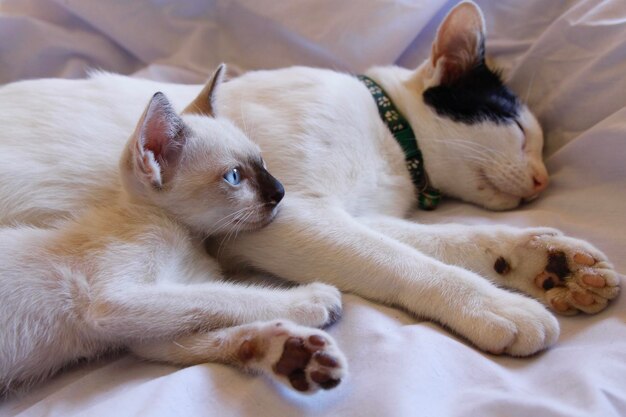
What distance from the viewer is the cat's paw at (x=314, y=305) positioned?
95cm

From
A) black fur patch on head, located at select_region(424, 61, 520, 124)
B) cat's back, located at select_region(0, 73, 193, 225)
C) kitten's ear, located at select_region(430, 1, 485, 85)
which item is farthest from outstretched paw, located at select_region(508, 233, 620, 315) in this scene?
cat's back, located at select_region(0, 73, 193, 225)

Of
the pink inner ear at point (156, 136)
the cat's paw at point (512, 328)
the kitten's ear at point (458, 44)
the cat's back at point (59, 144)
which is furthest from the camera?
the kitten's ear at point (458, 44)

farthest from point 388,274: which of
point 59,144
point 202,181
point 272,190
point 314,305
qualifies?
point 59,144

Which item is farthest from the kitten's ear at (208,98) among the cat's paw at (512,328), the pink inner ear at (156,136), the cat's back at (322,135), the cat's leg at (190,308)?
Answer: the cat's paw at (512,328)

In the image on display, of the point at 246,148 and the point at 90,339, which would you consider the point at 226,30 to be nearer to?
the point at 246,148

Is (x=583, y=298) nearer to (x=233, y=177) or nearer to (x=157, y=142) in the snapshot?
(x=233, y=177)

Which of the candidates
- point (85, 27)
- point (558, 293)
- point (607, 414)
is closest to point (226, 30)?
point (85, 27)

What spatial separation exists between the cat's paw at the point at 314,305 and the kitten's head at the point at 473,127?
1.84 feet

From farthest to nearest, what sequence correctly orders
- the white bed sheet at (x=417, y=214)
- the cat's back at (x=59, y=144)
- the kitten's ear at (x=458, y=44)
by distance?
the kitten's ear at (x=458, y=44)
the cat's back at (x=59, y=144)
the white bed sheet at (x=417, y=214)

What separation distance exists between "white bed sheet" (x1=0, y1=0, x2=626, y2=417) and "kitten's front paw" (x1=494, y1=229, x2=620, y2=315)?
0.03 m

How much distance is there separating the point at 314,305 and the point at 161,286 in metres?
0.27

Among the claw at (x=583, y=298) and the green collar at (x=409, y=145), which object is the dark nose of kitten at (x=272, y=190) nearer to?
the green collar at (x=409, y=145)

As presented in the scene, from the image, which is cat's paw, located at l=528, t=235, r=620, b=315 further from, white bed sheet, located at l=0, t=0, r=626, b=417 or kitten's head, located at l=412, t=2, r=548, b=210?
kitten's head, located at l=412, t=2, r=548, b=210

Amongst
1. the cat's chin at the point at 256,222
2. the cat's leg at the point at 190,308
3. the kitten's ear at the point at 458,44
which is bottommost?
the cat's leg at the point at 190,308
